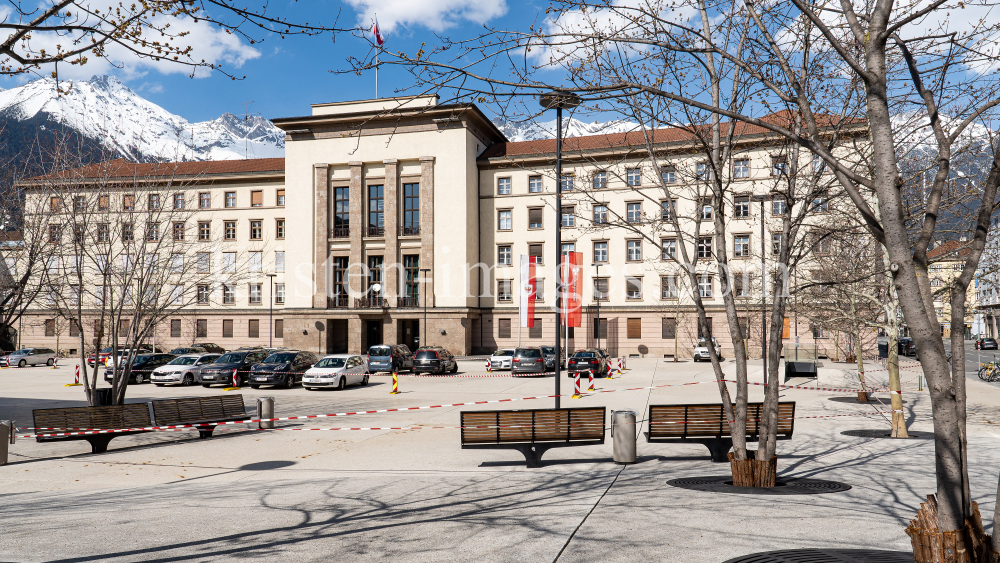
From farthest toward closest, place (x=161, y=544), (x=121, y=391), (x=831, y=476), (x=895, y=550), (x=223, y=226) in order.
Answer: (x=223, y=226) < (x=121, y=391) < (x=831, y=476) < (x=161, y=544) < (x=895, y=550)

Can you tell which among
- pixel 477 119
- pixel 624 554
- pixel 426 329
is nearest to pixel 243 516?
pixel 624 554

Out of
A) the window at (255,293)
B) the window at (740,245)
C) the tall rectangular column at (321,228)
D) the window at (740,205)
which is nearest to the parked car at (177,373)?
the window at (740,205)

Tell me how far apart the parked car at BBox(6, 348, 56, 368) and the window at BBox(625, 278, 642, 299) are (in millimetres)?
41386

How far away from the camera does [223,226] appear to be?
62688 millimetres

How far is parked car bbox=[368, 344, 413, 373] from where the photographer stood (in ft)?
117

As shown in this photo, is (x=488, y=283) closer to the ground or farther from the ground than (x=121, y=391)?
farther from the ground

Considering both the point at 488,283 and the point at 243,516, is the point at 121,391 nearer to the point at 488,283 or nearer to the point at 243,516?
the point at 243,516

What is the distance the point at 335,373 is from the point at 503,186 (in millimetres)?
32322

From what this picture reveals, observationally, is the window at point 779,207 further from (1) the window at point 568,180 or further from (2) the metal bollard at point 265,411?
(2) the metal bollard at point 265,411

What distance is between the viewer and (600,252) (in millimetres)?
55781

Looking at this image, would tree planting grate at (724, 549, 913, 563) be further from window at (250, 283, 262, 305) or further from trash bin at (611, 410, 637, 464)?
window at (250, 283, 262, 305)

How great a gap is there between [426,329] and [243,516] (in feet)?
152

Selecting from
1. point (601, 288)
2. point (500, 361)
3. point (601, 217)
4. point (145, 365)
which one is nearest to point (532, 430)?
point (601, 217)

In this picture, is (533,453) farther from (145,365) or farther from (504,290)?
(504,290)
